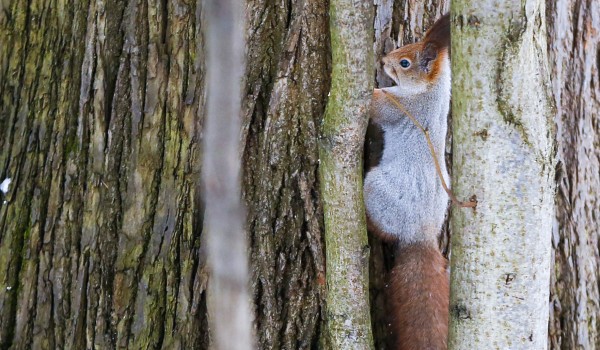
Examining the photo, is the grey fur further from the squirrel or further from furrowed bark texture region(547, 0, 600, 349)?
furrowed bark texture region(547, 0, 600, 349)

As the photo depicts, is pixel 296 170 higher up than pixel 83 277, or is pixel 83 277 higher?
pixel 296 170

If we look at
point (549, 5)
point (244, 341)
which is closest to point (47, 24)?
point (244, 341)

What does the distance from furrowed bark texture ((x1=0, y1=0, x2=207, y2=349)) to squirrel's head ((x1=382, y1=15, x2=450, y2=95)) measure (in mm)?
804

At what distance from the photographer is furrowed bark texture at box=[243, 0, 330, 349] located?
6.72 ft

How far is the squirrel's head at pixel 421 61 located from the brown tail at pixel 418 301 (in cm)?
68

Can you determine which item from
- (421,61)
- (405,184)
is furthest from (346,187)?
(421,61)

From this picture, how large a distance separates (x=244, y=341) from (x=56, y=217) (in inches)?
35.9

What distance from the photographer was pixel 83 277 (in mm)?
2053

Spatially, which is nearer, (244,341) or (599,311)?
(244,341)

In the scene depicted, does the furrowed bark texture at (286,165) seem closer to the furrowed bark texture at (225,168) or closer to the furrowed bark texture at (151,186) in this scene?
the furrowed bark texture at (151,186)

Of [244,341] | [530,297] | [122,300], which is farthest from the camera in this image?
[122,300]

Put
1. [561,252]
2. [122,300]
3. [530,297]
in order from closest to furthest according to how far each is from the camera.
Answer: [530,297]
[122,300]
[561,252]

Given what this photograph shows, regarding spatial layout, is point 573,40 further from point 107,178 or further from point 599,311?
point 107,178

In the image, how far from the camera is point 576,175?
2.71 meters
